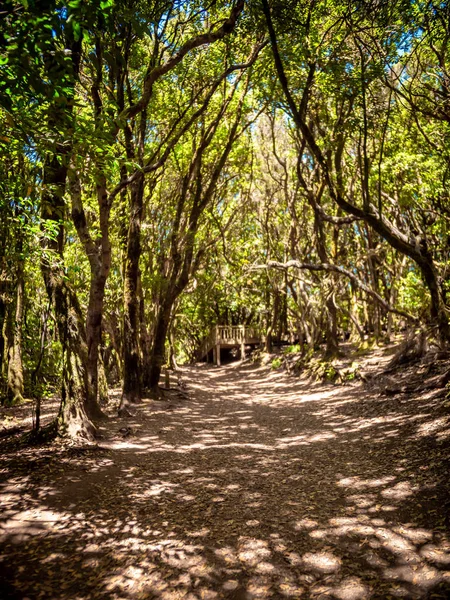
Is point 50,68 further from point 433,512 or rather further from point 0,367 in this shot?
point 0,367

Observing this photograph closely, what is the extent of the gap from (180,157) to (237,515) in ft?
43.5

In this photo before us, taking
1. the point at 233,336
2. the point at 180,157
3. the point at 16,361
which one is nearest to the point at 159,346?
the point at 16,361

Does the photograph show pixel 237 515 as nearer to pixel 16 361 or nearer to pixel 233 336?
pixel 16 361

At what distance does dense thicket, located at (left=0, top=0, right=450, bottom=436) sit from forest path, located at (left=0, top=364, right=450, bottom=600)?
2.02 m

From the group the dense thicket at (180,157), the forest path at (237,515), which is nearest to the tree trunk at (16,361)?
the dense thicket at (180,157)

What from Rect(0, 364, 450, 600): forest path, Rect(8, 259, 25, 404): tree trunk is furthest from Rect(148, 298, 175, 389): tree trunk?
Rect(0, 364, 450, 600): forest path

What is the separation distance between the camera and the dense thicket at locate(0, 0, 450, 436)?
16.9 ft

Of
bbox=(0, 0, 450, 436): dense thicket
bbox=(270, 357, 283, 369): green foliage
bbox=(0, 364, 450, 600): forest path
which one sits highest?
bbox=(0, 0, 450, 436): dense thicket

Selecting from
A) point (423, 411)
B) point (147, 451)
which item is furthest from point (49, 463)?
point (423, 411)

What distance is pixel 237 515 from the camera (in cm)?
526

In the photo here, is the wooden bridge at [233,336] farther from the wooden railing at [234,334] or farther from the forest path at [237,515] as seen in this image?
the forest path at [237,515]

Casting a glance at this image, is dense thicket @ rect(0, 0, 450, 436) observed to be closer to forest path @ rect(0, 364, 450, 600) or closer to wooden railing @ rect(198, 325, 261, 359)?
forest path @ rect(0, 364, 450, 600)

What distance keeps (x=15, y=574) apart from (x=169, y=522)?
1657mm

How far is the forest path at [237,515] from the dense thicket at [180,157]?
2.02 meters
